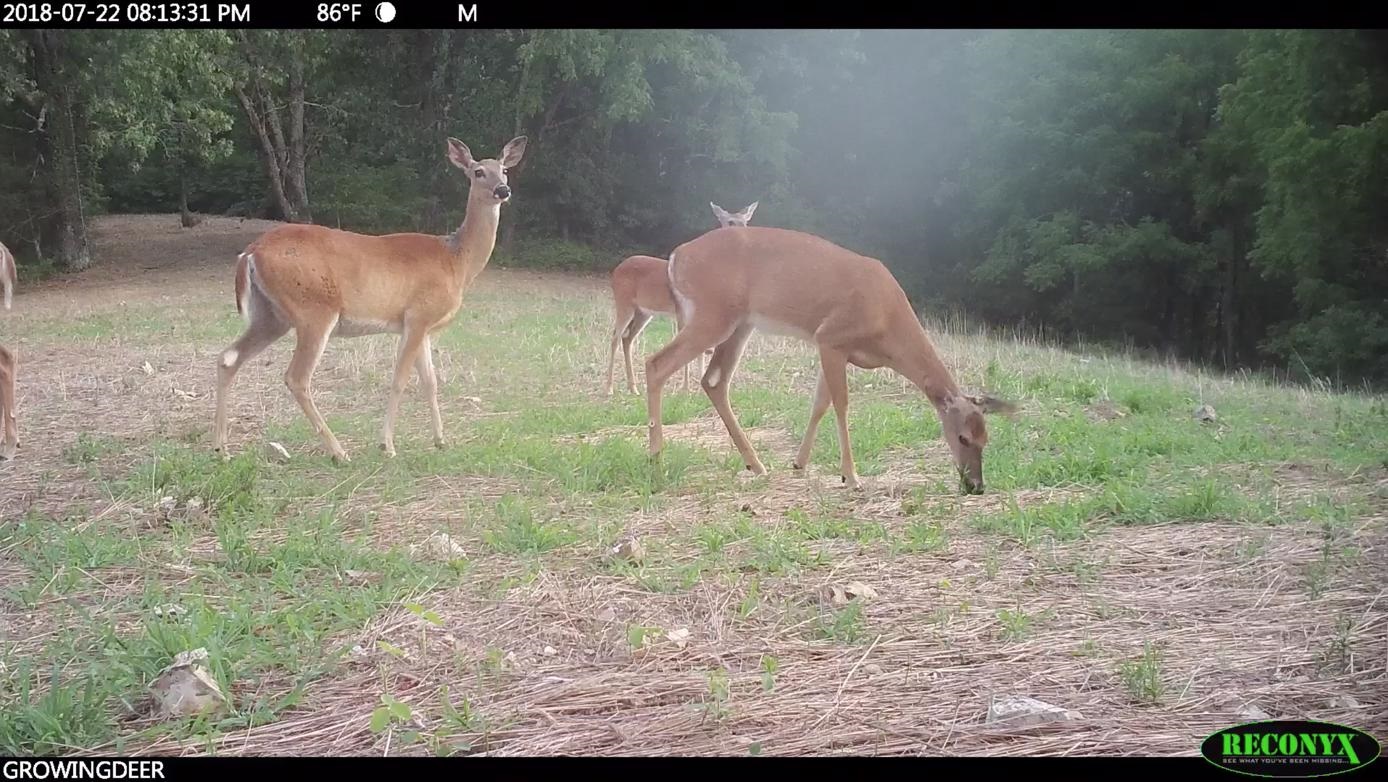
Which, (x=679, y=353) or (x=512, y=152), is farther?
(x=512, y=152)

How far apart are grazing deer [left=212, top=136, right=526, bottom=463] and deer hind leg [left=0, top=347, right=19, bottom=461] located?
0.81 metres

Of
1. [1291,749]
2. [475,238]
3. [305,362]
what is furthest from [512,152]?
[1291,749]

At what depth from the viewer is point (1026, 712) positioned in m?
1.99

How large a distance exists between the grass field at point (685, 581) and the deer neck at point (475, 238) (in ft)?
2.67

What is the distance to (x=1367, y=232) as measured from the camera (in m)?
7.70

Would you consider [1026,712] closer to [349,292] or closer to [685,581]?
[685,581]

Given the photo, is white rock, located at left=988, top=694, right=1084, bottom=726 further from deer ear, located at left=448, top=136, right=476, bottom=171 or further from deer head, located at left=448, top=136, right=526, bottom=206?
deer ear, located at left=448, top=136, right=476, bottom=171

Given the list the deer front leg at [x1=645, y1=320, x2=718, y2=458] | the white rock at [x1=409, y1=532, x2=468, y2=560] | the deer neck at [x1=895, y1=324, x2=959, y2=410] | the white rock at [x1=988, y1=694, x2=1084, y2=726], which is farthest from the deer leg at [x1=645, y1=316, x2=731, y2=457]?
the white rock at [x1=988, y1=694, x2=1084, y2=726]

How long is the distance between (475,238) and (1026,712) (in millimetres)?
Result: 4476

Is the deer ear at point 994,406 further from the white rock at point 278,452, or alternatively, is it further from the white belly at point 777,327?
the white rock at point 278,452

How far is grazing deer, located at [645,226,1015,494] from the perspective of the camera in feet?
15.9

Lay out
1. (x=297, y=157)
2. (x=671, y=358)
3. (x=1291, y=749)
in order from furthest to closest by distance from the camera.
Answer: (x=297, y=157), (x=671, y=358), (x=1291, y=749)

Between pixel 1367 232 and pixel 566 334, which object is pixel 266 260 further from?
pixel 1367 232

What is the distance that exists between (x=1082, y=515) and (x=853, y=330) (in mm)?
1503
